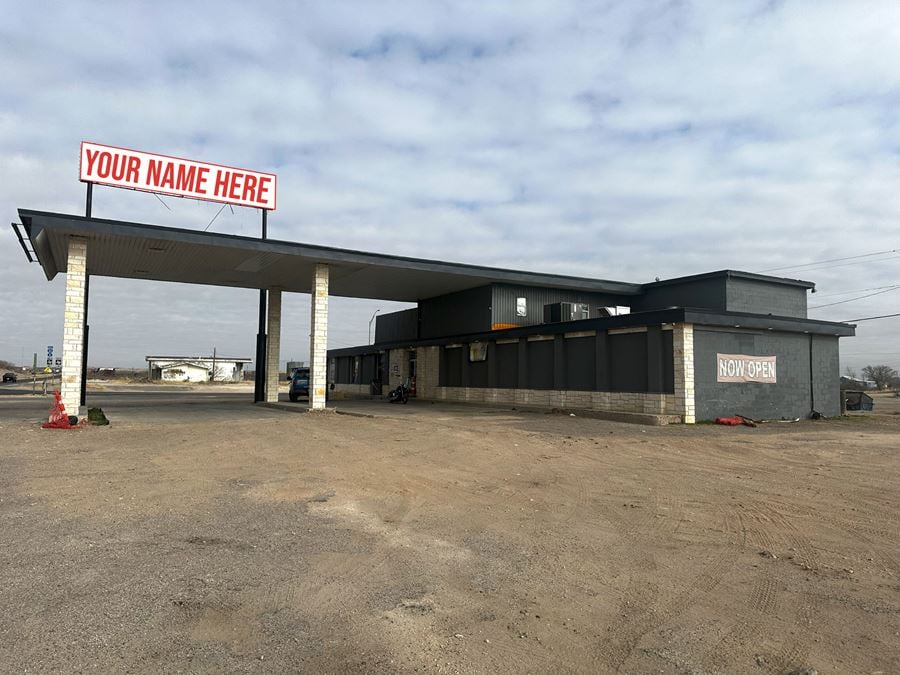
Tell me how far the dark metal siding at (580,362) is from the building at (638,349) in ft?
0.14

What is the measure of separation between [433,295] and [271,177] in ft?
43.7

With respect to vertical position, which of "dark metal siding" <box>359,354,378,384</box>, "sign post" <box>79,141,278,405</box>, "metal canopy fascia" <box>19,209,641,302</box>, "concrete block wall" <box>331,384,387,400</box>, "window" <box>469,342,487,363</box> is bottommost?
"concrete block wall" <box>331,384,387,400</box>

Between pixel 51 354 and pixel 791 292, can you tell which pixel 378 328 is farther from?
pixel 791 292

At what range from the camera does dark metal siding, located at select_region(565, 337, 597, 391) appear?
24.4 meters

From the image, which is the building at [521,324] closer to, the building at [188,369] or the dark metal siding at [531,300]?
the dark metal siding at [531,300]

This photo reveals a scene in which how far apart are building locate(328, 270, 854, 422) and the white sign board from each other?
39 millimetres

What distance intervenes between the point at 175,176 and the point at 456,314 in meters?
16.3

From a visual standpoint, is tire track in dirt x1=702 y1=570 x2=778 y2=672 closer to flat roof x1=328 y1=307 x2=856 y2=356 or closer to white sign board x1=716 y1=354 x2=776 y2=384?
flat roof x1=328 y1=307 x2=856 y2=356

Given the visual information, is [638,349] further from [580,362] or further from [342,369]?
[342,369]

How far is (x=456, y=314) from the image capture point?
34.2m

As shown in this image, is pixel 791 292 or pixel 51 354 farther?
pixel 51 354

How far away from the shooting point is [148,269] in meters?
26.3

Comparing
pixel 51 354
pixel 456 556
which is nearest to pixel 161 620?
pixel 456 556

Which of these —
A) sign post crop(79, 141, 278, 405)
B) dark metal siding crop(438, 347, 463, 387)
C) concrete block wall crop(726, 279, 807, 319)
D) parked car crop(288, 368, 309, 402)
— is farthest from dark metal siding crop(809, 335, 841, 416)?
parked car crop(288, 368, 309, 402)
